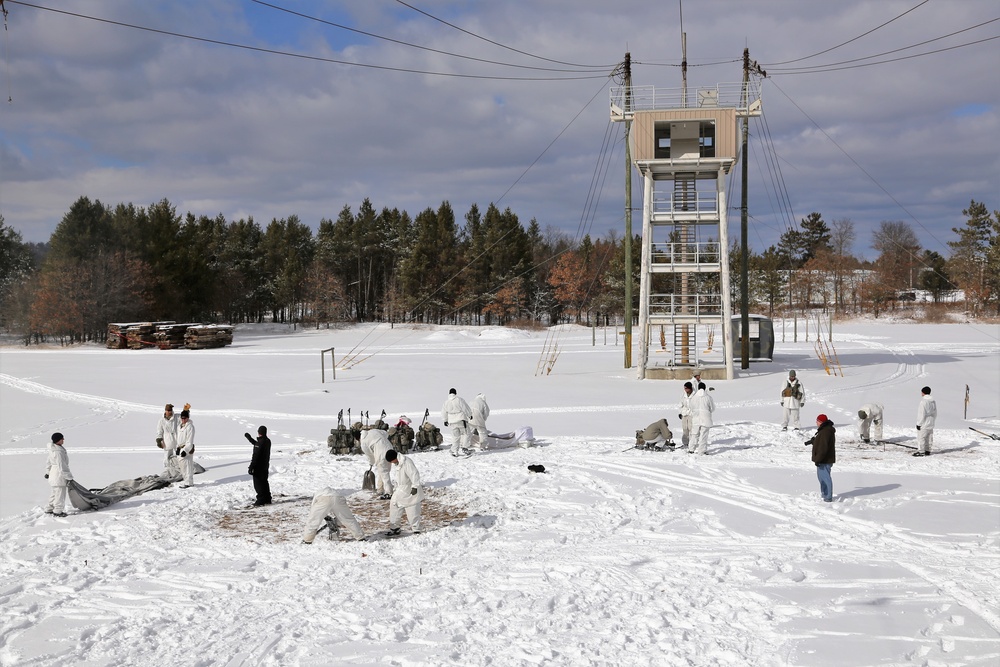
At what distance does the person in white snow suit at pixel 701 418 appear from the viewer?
17.9m

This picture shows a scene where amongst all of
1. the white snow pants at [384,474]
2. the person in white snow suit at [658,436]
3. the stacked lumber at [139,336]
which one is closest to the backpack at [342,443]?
the white snow pants at [384,474]

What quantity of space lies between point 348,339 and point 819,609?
57230 millimetres

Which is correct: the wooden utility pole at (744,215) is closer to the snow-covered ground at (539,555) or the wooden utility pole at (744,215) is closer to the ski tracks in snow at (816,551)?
the snow-covered ground at (539,555)

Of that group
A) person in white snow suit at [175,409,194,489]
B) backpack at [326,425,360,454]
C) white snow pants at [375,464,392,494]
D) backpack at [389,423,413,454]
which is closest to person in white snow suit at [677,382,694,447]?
backpack at [389,423,413,454]

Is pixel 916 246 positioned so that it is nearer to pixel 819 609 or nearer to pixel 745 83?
pixel 745 83

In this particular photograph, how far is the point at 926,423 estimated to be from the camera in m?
17.5

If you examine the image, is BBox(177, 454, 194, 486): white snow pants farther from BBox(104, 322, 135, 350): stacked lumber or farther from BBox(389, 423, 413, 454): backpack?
BBox(104, 322, 135, 350): stacked lumber

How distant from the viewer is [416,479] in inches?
501

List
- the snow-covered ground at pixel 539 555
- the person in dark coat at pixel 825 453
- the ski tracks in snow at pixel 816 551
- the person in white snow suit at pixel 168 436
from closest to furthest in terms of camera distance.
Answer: the snow-covered ground at pixel 539 555 → the ski tracks in snow at pixel 816 551 → the person in dark coat at pixel 825 453 → the person in white snow suit at pixel 168 436

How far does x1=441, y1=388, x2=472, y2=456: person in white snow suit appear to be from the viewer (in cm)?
1861

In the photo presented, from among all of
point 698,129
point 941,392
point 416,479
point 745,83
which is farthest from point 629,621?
point 745,83

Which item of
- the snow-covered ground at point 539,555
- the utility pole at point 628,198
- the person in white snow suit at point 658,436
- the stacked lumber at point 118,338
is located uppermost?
the utility pole at point 628,198

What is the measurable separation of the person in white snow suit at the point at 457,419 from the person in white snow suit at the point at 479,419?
164 mm

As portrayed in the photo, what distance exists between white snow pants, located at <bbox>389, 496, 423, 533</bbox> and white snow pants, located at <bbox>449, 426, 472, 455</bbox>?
6.02m
